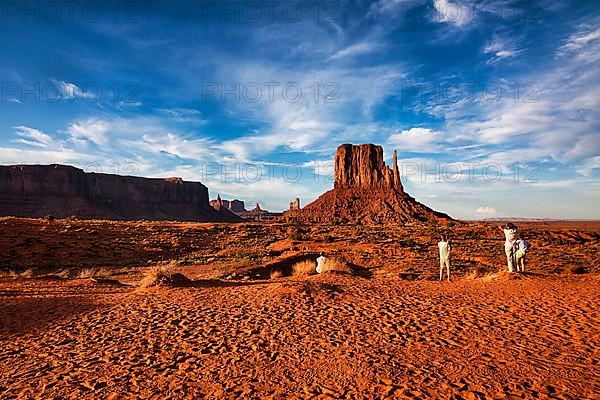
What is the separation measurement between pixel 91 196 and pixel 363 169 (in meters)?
74.9

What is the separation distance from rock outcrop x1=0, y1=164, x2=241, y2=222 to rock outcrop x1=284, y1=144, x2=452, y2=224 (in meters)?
43.9

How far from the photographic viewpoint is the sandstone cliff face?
89.0 metres

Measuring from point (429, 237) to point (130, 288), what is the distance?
30.7 meters

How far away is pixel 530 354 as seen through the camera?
6.62m

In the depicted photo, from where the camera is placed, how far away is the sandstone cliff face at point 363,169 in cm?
8900

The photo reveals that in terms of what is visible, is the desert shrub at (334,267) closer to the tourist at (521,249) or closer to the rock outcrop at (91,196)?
the tourist at (521,249)

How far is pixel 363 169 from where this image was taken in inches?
3698

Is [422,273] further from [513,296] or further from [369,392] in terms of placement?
[369,392]

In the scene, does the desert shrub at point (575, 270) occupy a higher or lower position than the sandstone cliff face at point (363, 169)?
lower

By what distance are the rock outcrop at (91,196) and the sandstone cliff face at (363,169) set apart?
4618cm

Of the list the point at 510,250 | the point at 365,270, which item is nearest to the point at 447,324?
the point at 510,250

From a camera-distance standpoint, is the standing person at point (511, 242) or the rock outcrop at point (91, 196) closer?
the standing person at point (511, 242)

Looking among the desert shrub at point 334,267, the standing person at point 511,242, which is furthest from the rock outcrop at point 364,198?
the standing person at point 511,242

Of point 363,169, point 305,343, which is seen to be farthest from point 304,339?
point 363,169
